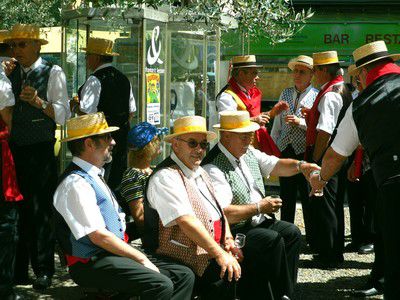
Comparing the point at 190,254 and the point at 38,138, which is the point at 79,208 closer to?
the point at 190,254

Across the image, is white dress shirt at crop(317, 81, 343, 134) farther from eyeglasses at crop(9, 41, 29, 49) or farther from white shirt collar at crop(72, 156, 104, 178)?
white shirt collar at crop(72, 156, 104, 178)

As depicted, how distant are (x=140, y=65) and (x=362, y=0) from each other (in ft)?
28.3

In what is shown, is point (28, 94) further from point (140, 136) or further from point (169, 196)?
point (169, 196)

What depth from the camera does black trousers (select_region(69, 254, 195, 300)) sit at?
4738 mm

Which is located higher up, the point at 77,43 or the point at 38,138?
the point at 77,43

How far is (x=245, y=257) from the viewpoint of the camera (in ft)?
18.8

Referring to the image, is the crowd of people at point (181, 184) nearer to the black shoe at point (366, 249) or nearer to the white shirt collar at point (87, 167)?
the white shirt collar at point (87, 167)

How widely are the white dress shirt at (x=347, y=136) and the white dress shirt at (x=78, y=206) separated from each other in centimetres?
183

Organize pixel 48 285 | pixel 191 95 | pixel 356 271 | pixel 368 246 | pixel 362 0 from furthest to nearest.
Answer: pixel 362 0 < pixel 191 95 < pixel 368 246 < pixel 356 271 < pixel 48 285

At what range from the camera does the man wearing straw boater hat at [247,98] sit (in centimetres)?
802

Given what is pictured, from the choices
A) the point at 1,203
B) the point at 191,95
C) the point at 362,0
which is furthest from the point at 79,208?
the point at 362,0

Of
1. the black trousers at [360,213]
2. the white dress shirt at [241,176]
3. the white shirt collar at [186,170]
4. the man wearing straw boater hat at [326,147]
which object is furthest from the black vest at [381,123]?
the black trousers at [360,213]

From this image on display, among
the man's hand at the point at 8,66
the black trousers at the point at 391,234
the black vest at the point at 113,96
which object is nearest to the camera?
the black trousers at the point at 391,234

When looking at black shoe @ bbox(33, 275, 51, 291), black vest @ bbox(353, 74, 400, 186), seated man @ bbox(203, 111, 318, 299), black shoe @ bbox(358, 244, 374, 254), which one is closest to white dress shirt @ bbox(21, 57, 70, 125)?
black shoe @ bbox(33, 275, 51, 291)
